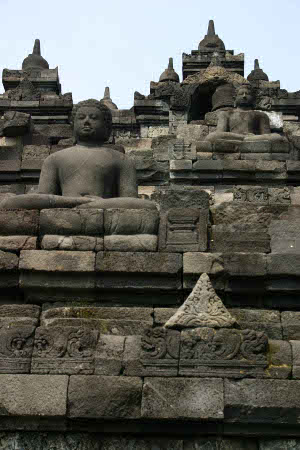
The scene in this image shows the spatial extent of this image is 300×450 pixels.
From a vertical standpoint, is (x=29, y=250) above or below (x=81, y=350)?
above

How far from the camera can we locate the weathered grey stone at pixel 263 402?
657 centimetres

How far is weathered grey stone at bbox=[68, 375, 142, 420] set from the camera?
6586 millimetres

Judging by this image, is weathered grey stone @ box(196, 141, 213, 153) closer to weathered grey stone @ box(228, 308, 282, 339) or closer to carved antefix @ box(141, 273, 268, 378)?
weathered grey stone @ box(228, 308, 282, 339)

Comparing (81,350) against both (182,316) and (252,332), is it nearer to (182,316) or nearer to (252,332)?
(182,316)

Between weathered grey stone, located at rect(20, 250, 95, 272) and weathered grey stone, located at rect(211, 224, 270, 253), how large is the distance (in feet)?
4.01

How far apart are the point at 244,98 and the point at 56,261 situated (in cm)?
1022

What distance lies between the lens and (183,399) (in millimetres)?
6582

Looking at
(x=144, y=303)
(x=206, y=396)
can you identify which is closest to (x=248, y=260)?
(x=144, y=303)

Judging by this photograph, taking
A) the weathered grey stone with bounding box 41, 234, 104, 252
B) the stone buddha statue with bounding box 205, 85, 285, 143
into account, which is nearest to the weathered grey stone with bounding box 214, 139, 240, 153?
the stone buddha statue with bounding box 205, 85, 285, 143

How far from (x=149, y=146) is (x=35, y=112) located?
12.7 feet

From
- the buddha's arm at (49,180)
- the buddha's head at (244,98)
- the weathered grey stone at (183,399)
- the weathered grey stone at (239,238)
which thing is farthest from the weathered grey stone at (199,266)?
the buddha's head at (244,98)

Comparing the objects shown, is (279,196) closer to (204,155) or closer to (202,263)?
(204,155)

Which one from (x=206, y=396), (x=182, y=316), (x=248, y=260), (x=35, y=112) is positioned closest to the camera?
(x=206, y=396)

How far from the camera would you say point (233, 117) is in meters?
16.6
